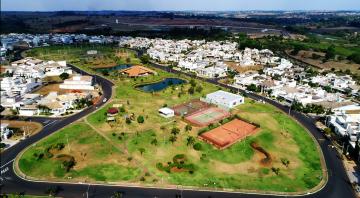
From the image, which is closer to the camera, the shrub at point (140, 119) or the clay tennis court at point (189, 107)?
the shrub at point (140, 119)

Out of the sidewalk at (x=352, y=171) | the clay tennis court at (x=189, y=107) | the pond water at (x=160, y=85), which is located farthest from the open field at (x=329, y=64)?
the sidewalk at (x=352, y=171)

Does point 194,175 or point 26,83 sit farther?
point 26,83

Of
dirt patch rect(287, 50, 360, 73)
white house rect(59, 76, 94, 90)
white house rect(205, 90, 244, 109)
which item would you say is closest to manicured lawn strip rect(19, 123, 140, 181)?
white house rect(205, 90, 244, 109)

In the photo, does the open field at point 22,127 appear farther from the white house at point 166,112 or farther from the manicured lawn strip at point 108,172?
the white house at point 166,112

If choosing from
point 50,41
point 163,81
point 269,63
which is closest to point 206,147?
point 163,81

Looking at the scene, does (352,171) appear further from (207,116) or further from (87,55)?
(87,55)

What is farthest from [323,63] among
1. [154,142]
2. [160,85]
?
[154,142]

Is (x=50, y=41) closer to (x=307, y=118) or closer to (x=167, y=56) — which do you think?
(x=167, y=56)
